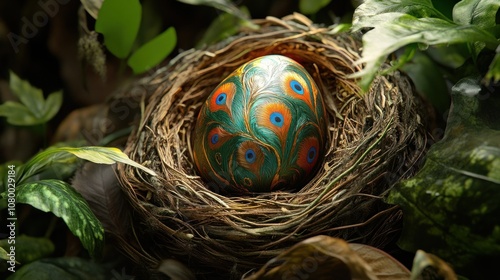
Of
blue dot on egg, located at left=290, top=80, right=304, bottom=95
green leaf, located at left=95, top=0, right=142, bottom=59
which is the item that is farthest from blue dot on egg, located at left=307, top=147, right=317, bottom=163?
green leaf, located at left=95, top=0, right=142, bottom=59

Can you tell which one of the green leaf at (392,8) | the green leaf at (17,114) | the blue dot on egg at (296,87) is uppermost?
the green leaf at (392,8)

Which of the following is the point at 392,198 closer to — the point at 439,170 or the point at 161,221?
the point at 439,170

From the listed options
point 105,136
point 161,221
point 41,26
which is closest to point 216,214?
point 161,221

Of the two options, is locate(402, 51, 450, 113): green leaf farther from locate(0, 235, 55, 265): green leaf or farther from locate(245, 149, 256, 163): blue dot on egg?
locate(0, 235, 55, 265): green leaf

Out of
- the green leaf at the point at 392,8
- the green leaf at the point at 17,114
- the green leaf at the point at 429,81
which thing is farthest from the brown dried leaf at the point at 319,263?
the green leaf at the point at 17,114

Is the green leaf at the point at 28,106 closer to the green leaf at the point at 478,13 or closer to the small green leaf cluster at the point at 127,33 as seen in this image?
the small green leaf cluster at the point at 127,33
